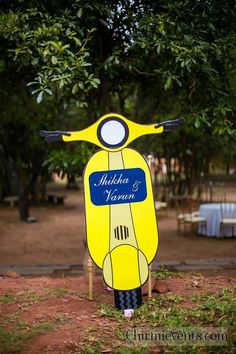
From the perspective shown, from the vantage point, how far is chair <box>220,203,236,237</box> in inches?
431

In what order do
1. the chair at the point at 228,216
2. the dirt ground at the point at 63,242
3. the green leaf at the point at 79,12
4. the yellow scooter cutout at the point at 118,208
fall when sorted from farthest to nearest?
1. the chair at the point at 228,216
2. the dirt ground at the point at 63,242
3. the green leaf at the point at 79,12
4. the yellow scooter cutout at the point at 118,208

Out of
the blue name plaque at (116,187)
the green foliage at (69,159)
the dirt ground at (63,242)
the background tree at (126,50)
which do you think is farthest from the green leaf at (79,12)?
the dirt ground at (63,242)

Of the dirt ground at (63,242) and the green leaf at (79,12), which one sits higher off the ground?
the green leaf at (79,12)

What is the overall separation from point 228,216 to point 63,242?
389 centimetres

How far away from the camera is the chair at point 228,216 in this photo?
10938 mm

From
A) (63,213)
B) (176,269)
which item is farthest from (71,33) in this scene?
(63,213)

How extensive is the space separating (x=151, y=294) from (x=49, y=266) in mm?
3749

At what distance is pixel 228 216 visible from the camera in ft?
37.4

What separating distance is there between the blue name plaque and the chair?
22.6ft

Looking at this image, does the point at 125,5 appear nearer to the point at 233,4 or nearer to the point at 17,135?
the point at 233,4

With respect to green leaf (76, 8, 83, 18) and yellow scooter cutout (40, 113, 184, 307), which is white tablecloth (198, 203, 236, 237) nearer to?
yellow scooter cutout (40, 113, 184, 307)

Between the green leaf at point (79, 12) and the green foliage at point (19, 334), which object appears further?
the green leaf at point (79, 12)

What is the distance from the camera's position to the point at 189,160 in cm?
1883

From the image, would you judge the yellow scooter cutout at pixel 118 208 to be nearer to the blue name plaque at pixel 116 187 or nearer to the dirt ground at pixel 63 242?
the blue name plaque at pixel 116 187
